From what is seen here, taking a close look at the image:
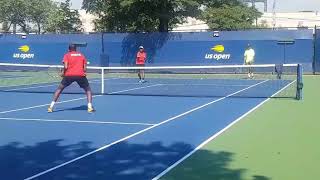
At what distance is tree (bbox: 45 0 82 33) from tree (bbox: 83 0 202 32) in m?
19.0

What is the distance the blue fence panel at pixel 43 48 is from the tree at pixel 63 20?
20.6 m

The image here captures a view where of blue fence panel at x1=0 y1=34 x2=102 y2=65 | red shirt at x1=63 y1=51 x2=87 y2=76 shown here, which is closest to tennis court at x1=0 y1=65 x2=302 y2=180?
red shirt at x1=63 y1=51 x2=87 y2=76

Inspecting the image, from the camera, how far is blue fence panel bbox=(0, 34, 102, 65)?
111 feet

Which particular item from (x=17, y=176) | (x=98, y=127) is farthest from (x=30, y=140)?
(x=17, y=176)

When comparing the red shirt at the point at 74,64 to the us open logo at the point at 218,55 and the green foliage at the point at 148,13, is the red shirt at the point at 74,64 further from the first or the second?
the green foliage at the point at 148,13

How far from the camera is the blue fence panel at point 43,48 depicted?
3384 centimetres

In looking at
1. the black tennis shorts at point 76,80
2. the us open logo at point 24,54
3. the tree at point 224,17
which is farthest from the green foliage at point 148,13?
the black tennis shorts at point 76,80

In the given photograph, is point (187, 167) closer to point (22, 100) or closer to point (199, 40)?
point (22, 100)

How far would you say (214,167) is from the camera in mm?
6711

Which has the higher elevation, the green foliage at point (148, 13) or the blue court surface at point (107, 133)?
the green foliage at point (148, 13)

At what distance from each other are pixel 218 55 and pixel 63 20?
3436 centimetres

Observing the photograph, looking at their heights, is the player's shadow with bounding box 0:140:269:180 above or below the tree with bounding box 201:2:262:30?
below

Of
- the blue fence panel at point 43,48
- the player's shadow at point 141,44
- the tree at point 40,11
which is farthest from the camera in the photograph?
the tree at point 40,11

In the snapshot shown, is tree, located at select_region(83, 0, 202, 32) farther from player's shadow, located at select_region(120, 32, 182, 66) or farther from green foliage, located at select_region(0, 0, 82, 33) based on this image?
green foliage, located at select_region(0, 0, 82, 33)
